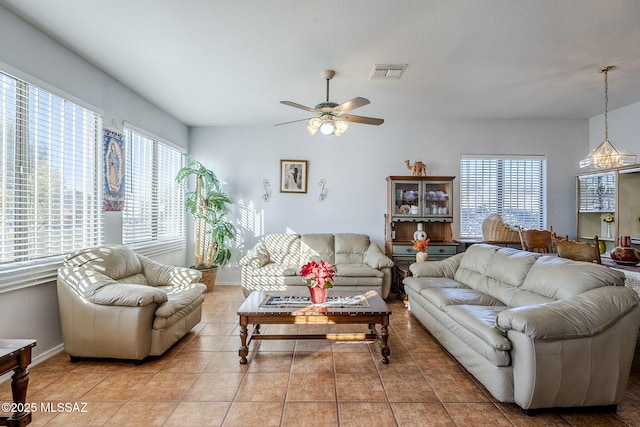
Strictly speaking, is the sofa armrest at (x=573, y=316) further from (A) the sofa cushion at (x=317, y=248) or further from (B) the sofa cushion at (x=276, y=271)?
(A) the sofa cushion at (x=317, y=248)

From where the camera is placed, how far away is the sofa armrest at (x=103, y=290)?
2.65 metres

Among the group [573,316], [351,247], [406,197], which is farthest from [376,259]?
[573,316]

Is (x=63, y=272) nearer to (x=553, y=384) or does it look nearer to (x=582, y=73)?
(x=553, y=384)

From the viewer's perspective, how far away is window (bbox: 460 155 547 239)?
18.1 ft

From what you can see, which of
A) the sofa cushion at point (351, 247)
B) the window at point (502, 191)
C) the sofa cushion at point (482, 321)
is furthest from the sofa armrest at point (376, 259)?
the sofa cushion at point (482, 321)

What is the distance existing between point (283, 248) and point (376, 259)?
1488 mm

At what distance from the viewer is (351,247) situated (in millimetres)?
5215

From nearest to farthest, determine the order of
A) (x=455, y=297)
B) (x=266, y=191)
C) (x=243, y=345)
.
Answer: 1. (x=243, y=345)
2. (x=455, y=297)
3. (x=266, y=191)

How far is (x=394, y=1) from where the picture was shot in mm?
2350

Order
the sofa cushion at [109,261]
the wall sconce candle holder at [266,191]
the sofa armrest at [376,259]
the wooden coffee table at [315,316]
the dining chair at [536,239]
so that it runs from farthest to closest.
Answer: the wall sconce candle holder at [266,191] → the sofa armrest at [376,259] → the dining chair at [536,239] → the sofa cushion at [109,261] → the wooden coffee table at [315,316]

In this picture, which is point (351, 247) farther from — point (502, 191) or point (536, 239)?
point (502, 191)

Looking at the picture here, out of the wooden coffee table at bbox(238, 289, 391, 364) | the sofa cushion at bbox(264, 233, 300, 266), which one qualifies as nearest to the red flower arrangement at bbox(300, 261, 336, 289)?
the wooden coffee table at bbox(238, 289, 391, 364)

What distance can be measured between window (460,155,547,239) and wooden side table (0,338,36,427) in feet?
18.2

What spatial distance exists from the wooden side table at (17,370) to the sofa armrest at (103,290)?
2.91 feet
